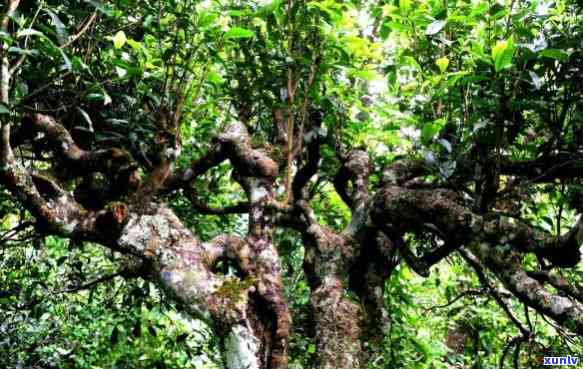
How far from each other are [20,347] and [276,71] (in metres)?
2.56

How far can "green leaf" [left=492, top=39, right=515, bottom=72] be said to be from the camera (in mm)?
1915

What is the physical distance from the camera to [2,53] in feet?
6.30

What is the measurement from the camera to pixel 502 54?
6.37 feet

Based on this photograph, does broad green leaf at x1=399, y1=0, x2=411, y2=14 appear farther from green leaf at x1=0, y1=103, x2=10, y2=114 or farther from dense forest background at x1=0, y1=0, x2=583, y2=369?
green leaf at x1=0, y1=103, x2=10, y2=114

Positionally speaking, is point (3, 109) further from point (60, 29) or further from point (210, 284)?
point (210, 284)

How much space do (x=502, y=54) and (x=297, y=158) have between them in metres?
1.93

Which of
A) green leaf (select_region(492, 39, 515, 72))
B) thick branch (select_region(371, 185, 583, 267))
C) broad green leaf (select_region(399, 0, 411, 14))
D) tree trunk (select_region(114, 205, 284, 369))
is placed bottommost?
tree trunk (select_region(114, 205, 284, 369))

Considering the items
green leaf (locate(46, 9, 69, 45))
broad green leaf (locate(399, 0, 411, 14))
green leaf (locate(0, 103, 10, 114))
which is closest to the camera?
green leaf (locate(0, 103, 10, 114))

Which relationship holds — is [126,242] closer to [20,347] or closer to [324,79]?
[324,79]

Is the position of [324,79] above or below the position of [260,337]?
above

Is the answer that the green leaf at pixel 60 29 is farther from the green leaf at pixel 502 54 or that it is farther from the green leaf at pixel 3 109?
the green leaf at pixel 502 54

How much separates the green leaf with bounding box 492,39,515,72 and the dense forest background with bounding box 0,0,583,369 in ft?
0.04

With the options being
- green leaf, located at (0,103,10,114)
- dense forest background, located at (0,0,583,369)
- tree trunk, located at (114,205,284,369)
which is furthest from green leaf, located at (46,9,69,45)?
tree trunk, located at (114,205,284,369)

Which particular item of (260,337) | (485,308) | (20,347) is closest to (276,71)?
(260,337)
